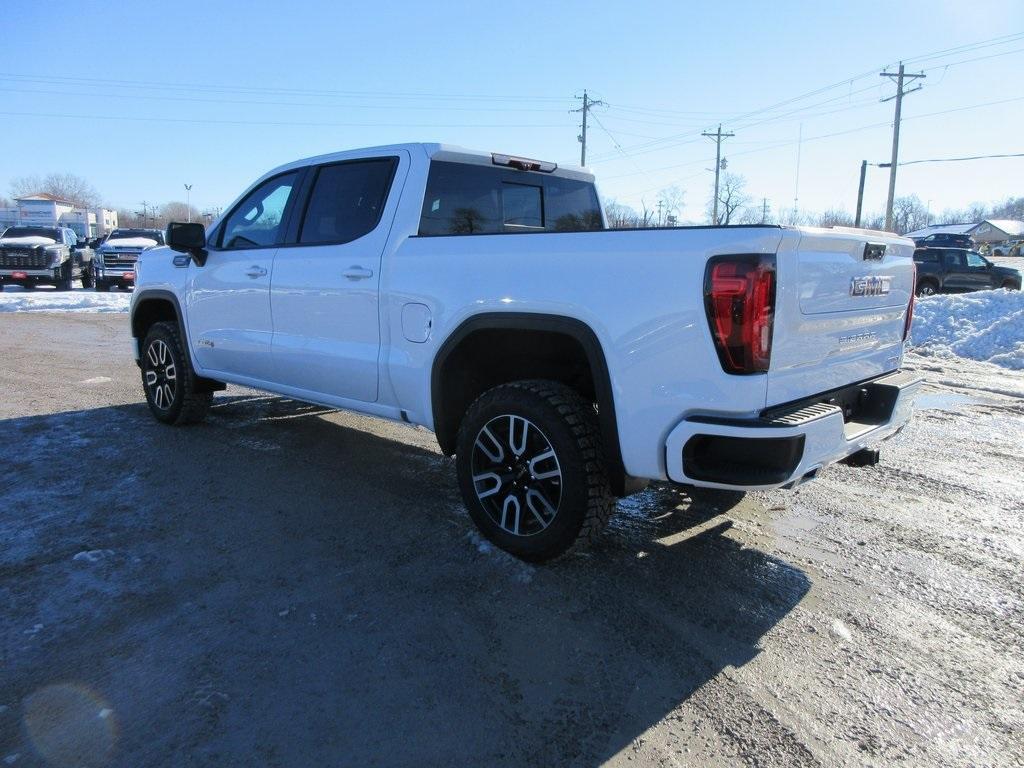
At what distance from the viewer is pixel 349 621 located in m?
2.92

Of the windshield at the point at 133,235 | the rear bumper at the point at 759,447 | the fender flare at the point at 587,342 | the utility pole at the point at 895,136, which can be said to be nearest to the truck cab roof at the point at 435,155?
the fender flare at the point at 587,342

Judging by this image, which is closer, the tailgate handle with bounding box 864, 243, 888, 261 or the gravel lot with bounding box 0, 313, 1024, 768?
the gravel lot with bounding box 0, 313, 1024, 768

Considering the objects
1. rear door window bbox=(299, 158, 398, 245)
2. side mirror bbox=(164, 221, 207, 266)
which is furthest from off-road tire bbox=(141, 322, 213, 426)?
rear door window bbox=(299, 158, 398, 245)

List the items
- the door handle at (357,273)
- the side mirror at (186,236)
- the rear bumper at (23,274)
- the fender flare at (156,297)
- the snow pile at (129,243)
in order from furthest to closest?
1. the snow pile at (129,243)
2. the rear bumper at (23,274)
3. the fender flare at (156,297)
4. the side mirror at (186,236)
5. the door handle at (357,273)

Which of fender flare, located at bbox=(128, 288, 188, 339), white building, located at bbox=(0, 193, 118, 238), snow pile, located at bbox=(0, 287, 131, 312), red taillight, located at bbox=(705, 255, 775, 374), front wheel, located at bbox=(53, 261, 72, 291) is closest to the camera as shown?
red taillight, located at bbox=(705, 255, 775, 374)

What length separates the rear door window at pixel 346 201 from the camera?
13.9ft

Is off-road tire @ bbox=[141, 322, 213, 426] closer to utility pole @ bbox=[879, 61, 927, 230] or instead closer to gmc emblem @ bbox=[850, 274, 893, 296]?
gmc emblem @ bbox=[850, 274, 893, 296]

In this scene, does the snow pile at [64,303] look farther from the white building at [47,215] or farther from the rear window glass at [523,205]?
the white building at [47,215]

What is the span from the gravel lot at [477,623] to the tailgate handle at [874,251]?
1.50 metres

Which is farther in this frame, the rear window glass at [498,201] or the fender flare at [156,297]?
the fender flare at [156,297]

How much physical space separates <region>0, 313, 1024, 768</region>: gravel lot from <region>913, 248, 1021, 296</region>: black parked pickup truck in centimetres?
2040

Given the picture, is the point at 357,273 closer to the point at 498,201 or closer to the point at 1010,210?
the point at 498,201

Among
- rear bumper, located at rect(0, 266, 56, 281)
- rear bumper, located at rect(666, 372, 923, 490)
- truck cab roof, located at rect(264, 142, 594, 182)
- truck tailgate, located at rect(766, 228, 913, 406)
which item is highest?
truck cab roof, located at rect(264, 142, 594, 182)

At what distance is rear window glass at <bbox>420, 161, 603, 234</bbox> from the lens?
416cm
